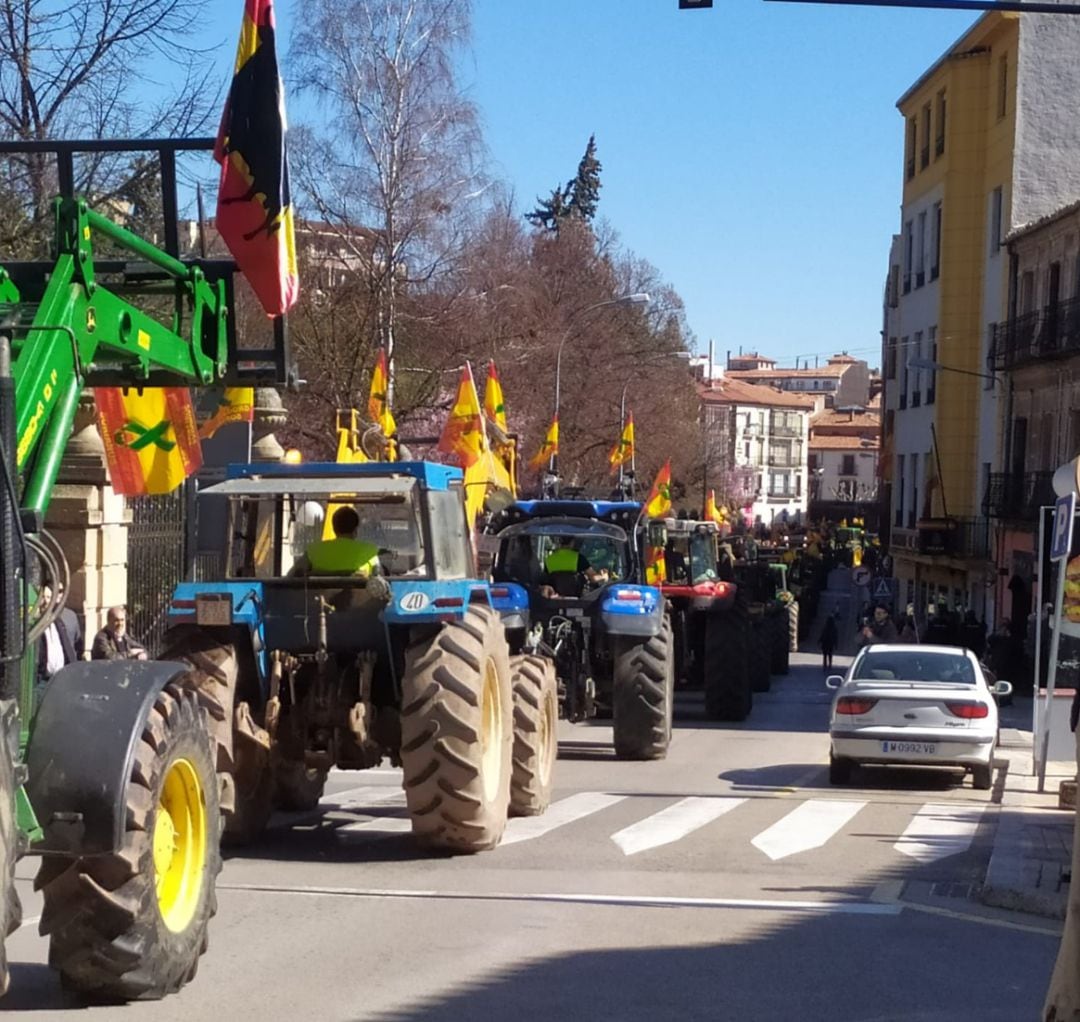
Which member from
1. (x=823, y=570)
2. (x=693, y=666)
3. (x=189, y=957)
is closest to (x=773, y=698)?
(x=693, y=666)

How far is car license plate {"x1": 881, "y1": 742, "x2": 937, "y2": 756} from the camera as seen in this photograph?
1705 cm

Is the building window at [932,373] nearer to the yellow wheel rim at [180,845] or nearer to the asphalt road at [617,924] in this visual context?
the asphalt road at [617,924]

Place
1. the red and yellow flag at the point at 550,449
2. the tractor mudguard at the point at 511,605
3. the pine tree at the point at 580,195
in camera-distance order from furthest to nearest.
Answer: the pine tree at the point at 580,195, the red and yellow flag at the point at 550,449, the tractor mudguard at the point at 511,605

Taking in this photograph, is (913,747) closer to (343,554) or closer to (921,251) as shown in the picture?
(343,554)

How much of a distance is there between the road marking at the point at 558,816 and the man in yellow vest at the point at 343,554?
6.59ft

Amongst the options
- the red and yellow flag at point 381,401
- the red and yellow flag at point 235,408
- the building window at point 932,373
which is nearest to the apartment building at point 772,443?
the building window at point 932,373

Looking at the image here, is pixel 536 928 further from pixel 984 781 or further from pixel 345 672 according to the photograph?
pixel 984 781

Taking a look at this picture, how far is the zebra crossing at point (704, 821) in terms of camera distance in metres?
12.5

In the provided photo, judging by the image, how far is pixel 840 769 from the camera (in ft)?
57.9

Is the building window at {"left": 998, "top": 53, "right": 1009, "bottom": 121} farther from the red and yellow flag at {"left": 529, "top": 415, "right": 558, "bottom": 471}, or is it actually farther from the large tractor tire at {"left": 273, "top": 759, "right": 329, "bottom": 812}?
the large tractor tire at {"left": 273, "top": 759, "right": 329, "bottom": 812}

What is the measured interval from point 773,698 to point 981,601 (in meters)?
17.6

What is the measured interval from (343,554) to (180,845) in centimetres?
440

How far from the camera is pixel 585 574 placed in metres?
19.7

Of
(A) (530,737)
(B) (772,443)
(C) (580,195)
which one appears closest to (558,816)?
(A) (530,737)
